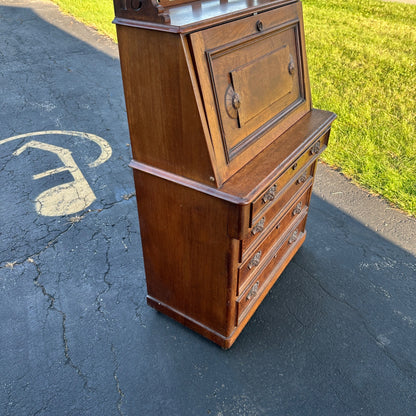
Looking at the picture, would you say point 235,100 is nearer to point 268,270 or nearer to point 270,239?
point 270,239

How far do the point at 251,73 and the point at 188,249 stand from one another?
98 centimetres

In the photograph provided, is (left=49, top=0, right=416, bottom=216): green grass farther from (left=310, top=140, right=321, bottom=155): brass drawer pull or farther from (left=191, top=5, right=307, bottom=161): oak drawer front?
(left=191, top=5, right=307, bottom=161): oak drawer front

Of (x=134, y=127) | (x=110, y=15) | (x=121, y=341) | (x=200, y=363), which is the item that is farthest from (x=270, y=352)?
(x=110, y=15)

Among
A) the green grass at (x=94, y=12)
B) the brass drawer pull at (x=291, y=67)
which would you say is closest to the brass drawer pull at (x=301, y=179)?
the brass drawer pull at (x=291, y=67)

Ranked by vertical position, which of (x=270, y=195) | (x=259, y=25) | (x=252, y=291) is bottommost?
(x=252, y=291)

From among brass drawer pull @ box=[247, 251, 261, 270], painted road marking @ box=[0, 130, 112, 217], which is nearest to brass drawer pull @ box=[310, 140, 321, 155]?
brass drawer pull @ box=[247, 251, 261, 270]

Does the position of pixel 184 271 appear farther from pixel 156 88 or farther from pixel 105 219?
pixel 105 219

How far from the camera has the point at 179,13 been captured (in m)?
1.70

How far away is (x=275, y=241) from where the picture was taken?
2.54 meters

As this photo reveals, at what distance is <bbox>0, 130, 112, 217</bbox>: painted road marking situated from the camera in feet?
11.4

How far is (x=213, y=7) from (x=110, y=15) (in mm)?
8149

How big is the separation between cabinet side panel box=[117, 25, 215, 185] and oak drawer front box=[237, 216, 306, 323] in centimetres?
87

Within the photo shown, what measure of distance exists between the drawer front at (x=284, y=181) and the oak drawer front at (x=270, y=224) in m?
0.11

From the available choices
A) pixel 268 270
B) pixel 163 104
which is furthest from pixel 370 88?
pixel 163 104
